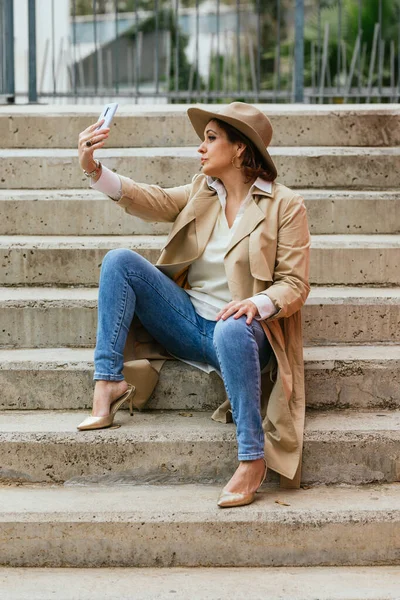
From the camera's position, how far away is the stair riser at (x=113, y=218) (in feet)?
15.9

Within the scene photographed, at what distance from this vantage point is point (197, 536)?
→ 327cm

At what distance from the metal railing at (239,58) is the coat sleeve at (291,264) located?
352 cm

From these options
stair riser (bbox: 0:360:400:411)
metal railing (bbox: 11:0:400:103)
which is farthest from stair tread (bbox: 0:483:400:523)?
metal railing (bbox: 11:0:400:103)

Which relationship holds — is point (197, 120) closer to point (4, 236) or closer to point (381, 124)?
point (4, 236)

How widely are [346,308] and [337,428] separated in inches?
29.0

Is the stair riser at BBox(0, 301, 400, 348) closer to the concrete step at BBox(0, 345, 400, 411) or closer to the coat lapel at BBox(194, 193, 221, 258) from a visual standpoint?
the concrete step at BBox(0, 345, 400, 411)

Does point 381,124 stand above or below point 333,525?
above

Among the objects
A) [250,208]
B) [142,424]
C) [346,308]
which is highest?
[250,208]

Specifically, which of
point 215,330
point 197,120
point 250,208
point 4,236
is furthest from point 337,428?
point 4,236

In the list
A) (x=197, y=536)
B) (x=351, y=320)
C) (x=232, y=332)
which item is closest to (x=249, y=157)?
(x=232, y=332)

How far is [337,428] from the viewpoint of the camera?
367 cm

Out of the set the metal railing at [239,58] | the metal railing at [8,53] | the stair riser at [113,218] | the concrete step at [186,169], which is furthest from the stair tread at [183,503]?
the metal railing at [8,53]

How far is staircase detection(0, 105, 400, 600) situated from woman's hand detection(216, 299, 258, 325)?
1.65 ft

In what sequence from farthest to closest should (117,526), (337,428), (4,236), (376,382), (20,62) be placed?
1. (20,62)
2. (4,236)
3. (376,382)
4. (337,428)
5. (117,526)
